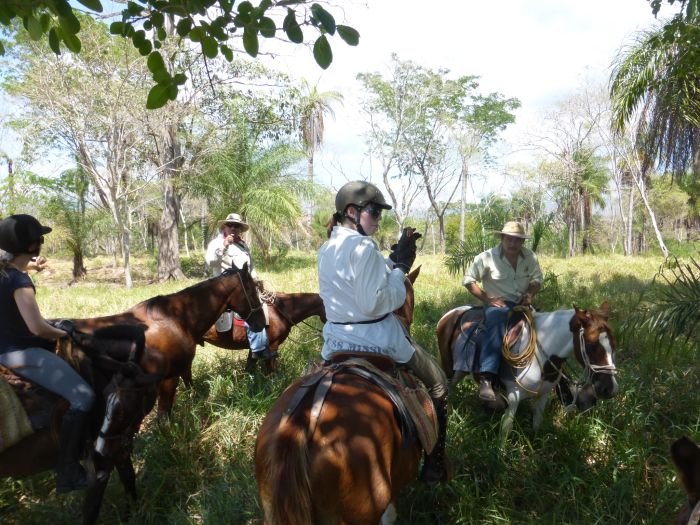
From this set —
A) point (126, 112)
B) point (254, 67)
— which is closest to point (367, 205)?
point (126, 112)

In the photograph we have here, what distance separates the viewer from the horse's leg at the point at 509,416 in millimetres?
4371

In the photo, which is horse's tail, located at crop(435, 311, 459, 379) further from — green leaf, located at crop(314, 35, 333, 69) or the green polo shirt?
green leaf, located at crop(314, 35, 333, 69)

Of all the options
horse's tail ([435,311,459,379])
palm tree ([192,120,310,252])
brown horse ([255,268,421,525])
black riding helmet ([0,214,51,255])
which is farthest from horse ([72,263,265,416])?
palm tree ([192,120,310,252])

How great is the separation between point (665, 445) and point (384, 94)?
27390mm

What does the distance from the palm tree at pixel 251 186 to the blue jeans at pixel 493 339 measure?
1584 cm

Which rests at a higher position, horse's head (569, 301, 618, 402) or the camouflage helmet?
the camouflage helmet

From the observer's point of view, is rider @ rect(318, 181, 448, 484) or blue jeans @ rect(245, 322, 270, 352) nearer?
rider @ rect(318, 181, 448, 484)

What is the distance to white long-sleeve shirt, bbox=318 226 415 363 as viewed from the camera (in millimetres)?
2695

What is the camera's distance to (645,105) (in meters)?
9.59

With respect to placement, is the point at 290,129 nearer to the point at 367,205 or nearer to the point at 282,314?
the point at 282,314

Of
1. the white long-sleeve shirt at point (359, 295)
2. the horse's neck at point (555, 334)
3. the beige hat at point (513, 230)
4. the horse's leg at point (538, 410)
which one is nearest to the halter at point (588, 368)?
the horse's neck at point (555, 334)

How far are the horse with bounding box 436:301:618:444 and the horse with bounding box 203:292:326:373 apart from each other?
8.30 feet

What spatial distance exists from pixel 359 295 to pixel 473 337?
102 inches

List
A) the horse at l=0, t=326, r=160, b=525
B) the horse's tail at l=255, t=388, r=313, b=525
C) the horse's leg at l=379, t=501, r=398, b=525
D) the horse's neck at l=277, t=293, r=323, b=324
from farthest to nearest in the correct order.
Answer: the horse's neck at l=277, t=293, r=323, b=324
the horse at l=0, t=326, r=160, b=525
the horse's leg at l=379, t=501, r=398, b=525
the horse's tail at l=255, t=388, r=313, b=525
